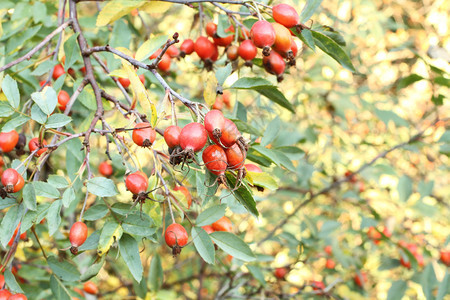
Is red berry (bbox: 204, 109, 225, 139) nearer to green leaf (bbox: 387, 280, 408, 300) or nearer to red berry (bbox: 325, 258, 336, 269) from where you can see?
green leaf (bbox: 387, 280, 408, 300)

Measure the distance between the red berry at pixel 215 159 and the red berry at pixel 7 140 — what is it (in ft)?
2.52

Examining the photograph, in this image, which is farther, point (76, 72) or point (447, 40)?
point (447, 40)

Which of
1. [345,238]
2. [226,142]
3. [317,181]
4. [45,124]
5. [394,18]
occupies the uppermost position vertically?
[226,142]

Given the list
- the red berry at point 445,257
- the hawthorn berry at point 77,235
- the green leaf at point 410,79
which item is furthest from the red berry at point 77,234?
the red berry at point 445,257

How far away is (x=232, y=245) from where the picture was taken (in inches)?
44.5

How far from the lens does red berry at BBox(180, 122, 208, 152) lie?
842mm

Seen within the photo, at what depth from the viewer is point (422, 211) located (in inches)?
101

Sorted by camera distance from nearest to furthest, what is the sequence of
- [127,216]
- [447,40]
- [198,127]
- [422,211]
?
1. [198,127]
2. [127,216]
3. [422,211]
4. [447,40]

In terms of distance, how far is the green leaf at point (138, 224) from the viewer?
1038 millimetres

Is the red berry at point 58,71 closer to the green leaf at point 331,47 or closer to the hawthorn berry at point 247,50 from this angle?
the hawthorn berry at point 247,50

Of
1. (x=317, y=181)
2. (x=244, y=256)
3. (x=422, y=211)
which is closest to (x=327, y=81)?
(x=317, y=181)

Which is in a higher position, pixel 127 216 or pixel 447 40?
pixel 127 216

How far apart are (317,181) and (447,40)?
1.89 metres

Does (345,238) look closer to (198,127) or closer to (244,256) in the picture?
(244,256)
